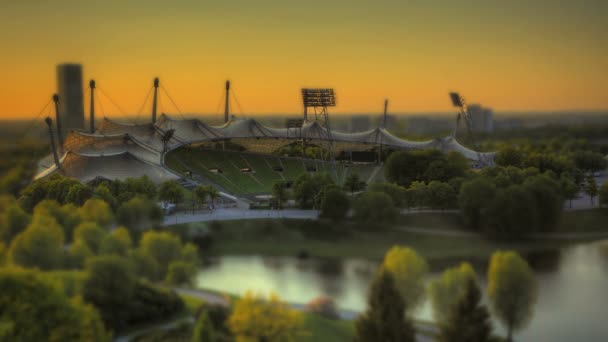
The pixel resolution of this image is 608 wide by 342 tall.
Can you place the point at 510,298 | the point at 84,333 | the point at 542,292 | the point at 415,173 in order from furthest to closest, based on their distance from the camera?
1. the point at 415,173
2. the point at 542,292
3. the point at 510,298
4. the point at 84,333

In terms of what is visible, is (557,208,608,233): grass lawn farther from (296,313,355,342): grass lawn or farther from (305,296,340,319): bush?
(296,313,355,342): grass lawn

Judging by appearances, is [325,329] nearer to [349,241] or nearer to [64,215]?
[349,241]

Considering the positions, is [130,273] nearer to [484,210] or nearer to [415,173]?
[484,210]

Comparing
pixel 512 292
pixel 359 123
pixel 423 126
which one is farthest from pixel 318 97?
pixel 423 126

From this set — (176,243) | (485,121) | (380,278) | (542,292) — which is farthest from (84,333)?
(485,121)

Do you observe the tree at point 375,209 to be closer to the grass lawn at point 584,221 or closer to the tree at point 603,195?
the grass lawn at point 584,221

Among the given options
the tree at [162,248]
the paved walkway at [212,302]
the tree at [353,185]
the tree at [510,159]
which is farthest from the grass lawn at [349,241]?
the tree at [510,159]

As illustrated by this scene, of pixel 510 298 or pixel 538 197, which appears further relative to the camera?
pixel 538 197
